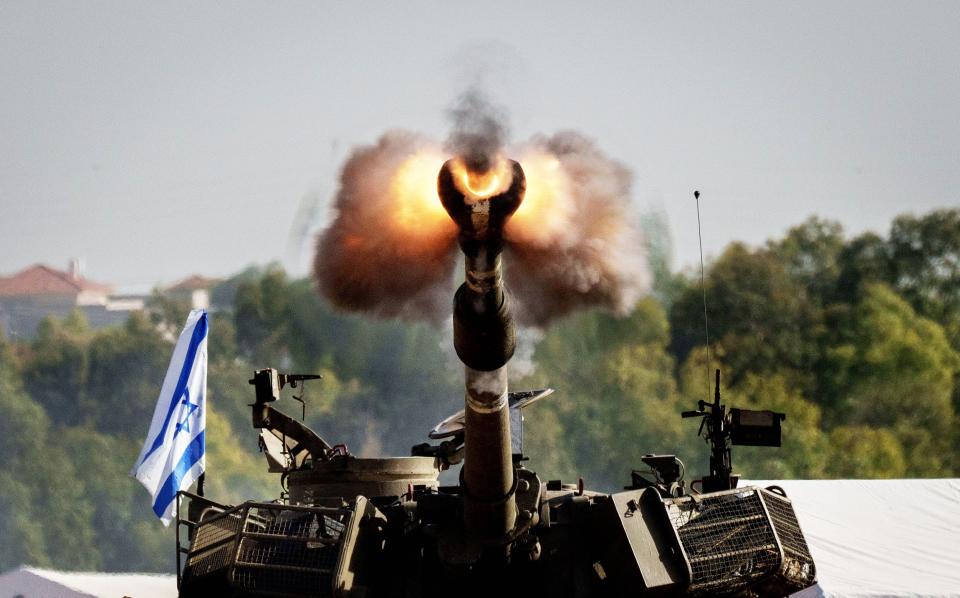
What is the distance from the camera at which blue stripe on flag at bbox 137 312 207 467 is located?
21.8 meters

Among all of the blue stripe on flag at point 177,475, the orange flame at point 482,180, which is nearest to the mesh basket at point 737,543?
the orange flame at point 482,180

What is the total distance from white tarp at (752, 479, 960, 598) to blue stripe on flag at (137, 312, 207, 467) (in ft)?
31.4

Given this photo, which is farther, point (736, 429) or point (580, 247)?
point (736, 429)

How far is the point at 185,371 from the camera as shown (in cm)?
2267

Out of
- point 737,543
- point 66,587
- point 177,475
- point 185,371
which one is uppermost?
point 185,371

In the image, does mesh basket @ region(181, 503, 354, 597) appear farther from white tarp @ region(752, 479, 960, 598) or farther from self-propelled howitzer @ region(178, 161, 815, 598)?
white tarp @ region(752, 479, 960, 598)

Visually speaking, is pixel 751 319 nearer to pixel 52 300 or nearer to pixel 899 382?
pixel 899 382

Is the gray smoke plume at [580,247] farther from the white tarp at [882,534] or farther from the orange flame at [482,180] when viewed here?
the white tarp at [882,534]

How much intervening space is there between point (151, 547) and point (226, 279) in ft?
25.4

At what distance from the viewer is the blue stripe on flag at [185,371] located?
Answer: 21812 millimetres

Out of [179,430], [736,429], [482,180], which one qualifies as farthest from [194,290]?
[482,180]

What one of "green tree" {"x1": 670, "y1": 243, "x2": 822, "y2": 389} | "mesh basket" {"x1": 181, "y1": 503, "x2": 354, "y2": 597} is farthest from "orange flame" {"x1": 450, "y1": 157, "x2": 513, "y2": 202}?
"green tree" {"x1": 670, "y1": 243, "x2": 822, "y2": 389}

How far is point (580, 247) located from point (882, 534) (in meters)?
13.3

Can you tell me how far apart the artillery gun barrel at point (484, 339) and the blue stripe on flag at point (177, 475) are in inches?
320
